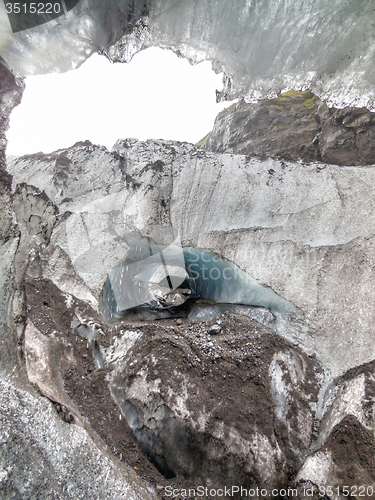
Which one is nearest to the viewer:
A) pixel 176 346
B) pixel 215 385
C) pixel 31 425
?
pixel 31 425

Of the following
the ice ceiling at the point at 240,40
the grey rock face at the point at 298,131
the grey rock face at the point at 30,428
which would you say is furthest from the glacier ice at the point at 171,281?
the ice ceiling at the point at 240,40

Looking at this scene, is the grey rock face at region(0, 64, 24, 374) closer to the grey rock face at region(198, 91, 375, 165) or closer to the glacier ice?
the glacier ice

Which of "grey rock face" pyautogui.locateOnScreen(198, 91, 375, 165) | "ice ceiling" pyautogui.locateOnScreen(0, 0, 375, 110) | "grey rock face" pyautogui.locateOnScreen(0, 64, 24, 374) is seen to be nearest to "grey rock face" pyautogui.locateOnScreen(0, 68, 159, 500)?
"grey rock face" pyautogui.locateOnScreen(0, 64, 24, 374)

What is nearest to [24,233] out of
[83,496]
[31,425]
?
[31,425]

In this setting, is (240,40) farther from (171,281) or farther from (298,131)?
(171,281)

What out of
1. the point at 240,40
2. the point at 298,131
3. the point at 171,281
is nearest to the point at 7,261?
the point at 171,281

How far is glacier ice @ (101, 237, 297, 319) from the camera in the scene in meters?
4.74

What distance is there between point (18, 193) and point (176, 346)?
12.4ft

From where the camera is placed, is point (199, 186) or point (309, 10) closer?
point (309, 10)

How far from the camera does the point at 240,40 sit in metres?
4.22

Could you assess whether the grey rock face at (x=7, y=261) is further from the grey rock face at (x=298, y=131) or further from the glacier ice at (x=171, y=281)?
the grey rock face at (x=298, y=131)

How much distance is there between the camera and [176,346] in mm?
3982

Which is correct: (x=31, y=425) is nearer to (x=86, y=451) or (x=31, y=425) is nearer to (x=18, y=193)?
(x=86, y=451)

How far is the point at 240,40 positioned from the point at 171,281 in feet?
14.2
